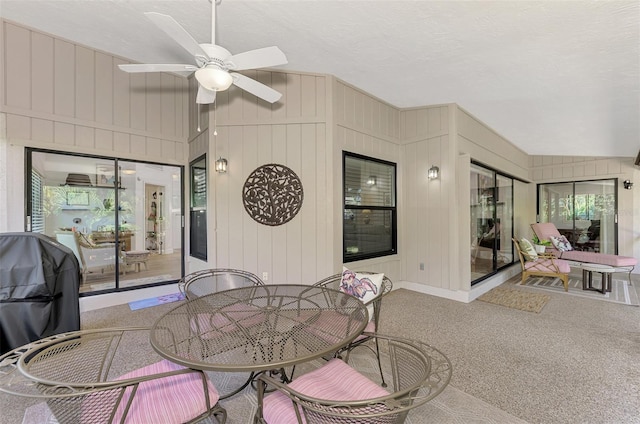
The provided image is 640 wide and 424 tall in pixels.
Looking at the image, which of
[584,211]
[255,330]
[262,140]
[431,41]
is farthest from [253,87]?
[584,211]

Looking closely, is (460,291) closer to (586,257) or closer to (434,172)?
(434,172)

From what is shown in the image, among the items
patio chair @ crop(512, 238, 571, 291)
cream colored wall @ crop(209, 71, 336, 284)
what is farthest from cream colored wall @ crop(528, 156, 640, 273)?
cream colored wall @ crop(209, 71, 336, 284)

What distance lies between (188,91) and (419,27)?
403cm

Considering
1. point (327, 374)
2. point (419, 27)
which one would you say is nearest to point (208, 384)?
point (327, 374)

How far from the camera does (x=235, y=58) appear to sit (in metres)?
2.11

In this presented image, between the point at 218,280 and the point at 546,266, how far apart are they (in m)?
5.60

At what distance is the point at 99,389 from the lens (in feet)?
3.66

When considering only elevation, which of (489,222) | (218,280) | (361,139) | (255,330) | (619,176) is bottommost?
(218,280)

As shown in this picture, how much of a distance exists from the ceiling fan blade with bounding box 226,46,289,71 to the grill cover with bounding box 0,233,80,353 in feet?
7.91

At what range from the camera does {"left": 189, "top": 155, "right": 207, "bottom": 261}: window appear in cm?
429

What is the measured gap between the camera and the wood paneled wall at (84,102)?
3.36m

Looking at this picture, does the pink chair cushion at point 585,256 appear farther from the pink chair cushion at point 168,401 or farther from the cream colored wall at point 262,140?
the pink chair cushion at point 168,401

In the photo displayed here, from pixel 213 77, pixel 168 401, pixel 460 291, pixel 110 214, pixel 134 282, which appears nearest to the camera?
pixel 168 401

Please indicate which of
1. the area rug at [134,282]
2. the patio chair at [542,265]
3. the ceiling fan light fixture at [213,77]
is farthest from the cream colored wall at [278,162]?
the patio chair at [542,265]
